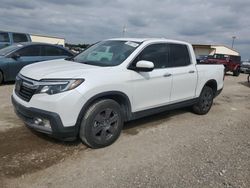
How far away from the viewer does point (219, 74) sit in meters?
7.34

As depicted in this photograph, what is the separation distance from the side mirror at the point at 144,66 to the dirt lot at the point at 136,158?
4.15ft

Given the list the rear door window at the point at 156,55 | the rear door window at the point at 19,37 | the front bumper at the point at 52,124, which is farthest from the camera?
the rear door window at the point at 19,37

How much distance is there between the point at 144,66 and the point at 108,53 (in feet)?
2.85

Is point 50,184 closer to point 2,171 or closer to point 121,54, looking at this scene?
point 2,171

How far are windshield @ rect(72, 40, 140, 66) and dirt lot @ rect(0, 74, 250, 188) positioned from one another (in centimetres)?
140

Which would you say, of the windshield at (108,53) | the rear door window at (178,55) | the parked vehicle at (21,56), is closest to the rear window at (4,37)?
the parked vehicle at (21,56)

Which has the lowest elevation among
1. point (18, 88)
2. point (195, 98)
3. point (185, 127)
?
point (185, 127)

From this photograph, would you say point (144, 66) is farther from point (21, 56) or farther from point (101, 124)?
point (21, 56)

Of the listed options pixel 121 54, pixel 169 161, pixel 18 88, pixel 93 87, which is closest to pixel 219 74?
pixel 121 54

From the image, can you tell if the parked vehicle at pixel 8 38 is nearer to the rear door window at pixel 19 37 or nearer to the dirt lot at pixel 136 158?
the rear door window at pixel 19 37

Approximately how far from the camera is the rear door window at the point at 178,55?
18.9ft

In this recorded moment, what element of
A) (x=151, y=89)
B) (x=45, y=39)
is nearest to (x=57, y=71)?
(x=151, y=89)

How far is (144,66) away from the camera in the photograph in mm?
4656

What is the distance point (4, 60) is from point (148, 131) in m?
6.18
